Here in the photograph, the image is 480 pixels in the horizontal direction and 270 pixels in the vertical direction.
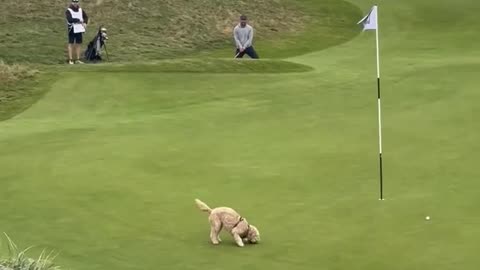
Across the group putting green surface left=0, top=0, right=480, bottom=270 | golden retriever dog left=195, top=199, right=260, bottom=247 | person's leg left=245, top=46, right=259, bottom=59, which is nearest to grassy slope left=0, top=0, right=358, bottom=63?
person's leg left=245, top=46, right=259, bottom=59

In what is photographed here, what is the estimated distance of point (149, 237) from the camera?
33.0 ft

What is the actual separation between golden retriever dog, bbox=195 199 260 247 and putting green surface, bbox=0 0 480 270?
5.1 inches

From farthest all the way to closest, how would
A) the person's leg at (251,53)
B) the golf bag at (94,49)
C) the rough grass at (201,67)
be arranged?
the person's leg at (251,53), the golf bag at (94,49), the rough grass at (201,67)

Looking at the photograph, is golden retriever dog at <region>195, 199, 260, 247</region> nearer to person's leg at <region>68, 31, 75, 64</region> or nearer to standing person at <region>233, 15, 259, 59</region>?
person's leg at <region>68, 31, 75, 64</region>

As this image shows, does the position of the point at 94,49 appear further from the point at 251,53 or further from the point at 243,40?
the point at 251,53

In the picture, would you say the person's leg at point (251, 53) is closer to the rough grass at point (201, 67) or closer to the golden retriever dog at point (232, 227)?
the rough grass at point (201, 67)

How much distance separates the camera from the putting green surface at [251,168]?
379 inches

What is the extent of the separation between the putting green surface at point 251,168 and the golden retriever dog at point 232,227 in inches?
5.1

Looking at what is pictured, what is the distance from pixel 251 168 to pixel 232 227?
3.40 metres

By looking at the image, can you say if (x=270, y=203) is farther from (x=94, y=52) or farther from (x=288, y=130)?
(x=94, y=52)

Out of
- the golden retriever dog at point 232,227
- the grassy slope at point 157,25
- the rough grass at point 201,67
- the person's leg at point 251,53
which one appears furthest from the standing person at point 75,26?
the golden retriever dog at point 232,227

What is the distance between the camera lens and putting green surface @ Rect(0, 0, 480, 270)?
31.6ft

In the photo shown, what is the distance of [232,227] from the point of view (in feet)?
31.8

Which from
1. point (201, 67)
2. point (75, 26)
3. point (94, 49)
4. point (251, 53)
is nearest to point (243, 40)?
point (251, 53)
